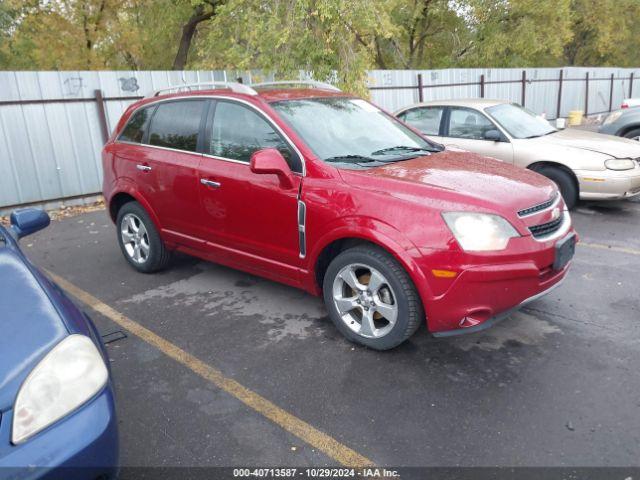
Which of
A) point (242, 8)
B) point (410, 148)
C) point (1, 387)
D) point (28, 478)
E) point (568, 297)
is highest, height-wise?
point (242, 8)

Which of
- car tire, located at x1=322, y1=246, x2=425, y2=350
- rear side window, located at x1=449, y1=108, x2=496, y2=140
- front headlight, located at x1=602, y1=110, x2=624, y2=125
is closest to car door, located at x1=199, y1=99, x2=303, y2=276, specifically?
car tire, located at x1=322, y1=246, x2=425, y2=350

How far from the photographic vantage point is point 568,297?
4.32 meters

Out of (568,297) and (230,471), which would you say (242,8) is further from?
(230,471)

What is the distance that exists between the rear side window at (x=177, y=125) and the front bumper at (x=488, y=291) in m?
2.57

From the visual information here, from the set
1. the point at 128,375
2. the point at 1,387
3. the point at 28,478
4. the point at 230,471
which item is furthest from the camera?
the point at 128,375

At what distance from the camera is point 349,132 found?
4109 mm

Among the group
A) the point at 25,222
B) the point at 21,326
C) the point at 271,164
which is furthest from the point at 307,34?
the point at 21,326

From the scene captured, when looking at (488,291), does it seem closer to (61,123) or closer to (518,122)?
(518,122)

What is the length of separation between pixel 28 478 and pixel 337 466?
137 cm

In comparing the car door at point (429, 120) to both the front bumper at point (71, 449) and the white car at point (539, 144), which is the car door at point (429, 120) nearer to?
the white car at point (539, 144)

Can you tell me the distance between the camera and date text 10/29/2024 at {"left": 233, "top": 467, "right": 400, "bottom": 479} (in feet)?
8.04

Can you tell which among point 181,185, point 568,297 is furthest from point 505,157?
point 181,185

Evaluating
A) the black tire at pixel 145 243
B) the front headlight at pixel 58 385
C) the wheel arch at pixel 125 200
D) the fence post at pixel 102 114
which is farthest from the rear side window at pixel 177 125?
the fence post at pixel 102 114

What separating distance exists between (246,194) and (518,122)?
17.1 ft
